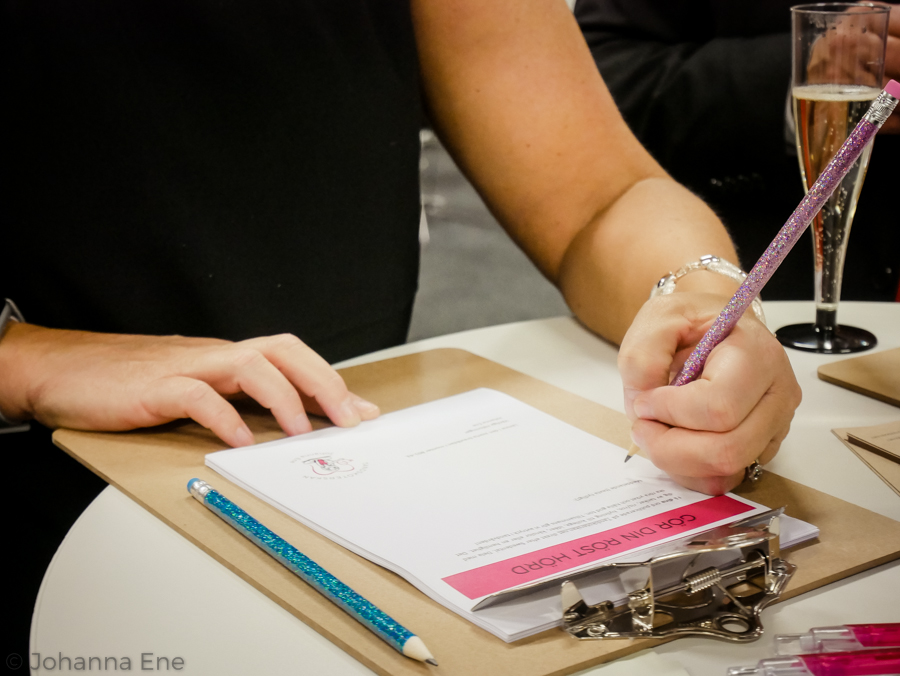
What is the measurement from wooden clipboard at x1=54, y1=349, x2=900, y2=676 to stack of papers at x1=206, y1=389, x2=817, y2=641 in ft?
0.03

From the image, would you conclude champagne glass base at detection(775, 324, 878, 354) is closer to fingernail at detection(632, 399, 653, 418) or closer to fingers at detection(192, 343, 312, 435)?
→ fingernail at detection(632, 399, 653, 418)

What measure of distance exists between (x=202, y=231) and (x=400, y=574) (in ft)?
2.00

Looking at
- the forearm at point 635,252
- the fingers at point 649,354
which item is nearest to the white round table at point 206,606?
the fingers at point 649,354

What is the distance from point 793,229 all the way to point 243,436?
16.4 inches

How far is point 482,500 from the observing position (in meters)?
0.55

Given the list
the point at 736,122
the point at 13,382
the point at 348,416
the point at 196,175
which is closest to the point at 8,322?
the point at 13,382

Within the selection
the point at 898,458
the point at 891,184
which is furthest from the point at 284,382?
the point at 891,184

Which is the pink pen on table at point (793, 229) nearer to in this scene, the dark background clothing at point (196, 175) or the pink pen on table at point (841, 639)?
the pink pen on table at point (841, 639)

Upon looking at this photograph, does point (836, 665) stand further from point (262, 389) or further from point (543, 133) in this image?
point (543, 133)

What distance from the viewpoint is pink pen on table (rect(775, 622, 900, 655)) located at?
0.40 metres

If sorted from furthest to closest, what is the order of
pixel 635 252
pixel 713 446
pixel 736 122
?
pixel 736 122 < pixel 635 252 < pixel 713 446

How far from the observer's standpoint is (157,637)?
444 mm

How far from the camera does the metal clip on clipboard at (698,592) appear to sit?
1.39 ft

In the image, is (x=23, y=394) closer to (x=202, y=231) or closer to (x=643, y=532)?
(x=202, y=231)
